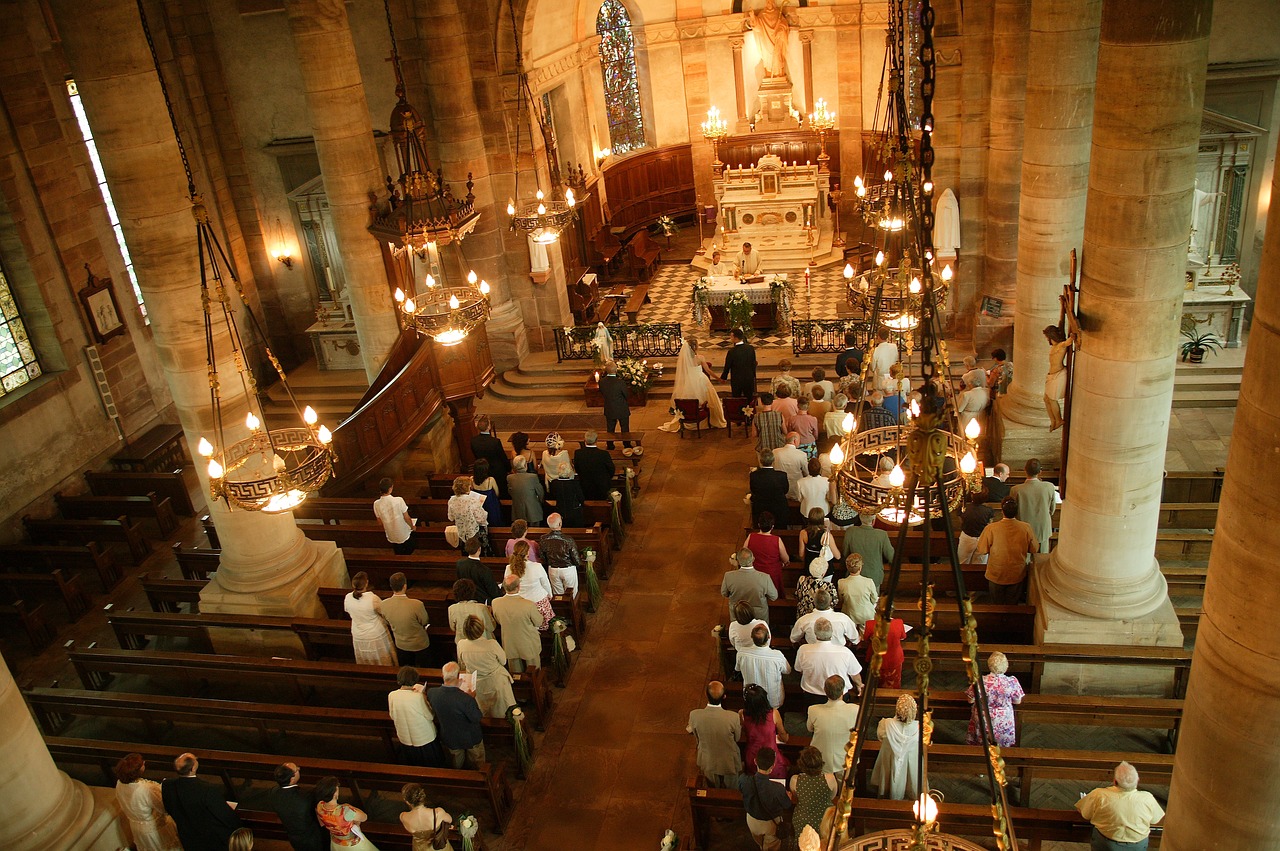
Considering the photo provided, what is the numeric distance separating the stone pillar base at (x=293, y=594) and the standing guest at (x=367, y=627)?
127 cm

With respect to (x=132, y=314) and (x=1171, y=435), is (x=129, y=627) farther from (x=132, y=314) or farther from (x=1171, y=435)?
(x=1171, y=435)

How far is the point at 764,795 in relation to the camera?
8258mm

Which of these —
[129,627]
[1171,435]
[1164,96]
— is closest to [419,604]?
[129,627]

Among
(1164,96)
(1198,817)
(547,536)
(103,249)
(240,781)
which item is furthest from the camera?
(103,249)

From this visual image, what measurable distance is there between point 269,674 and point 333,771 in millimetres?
2054

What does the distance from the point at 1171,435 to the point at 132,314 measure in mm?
17016

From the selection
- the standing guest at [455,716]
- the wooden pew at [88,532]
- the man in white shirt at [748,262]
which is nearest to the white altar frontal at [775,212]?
the man in white shirt at [748,262]

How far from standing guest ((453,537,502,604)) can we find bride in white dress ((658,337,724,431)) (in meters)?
6.10

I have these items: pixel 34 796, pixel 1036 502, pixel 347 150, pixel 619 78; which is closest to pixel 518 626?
pixel 34 796

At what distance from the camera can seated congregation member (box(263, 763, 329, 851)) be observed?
340 inches

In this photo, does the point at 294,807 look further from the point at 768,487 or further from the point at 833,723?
the point at 768,487

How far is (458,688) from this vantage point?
9844 mm

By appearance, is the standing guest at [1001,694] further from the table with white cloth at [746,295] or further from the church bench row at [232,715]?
the table with white cloth at [746,295]

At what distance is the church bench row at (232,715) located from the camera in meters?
10.6
